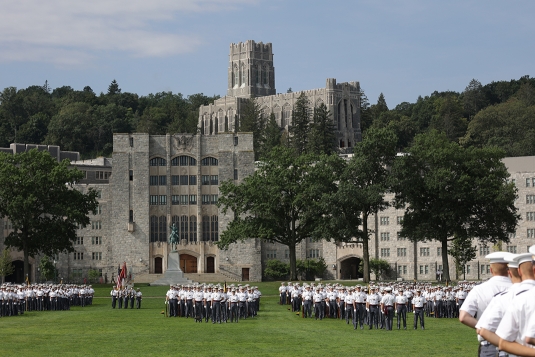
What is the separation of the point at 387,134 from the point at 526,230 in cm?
4151

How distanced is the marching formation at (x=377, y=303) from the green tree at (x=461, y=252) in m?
48.2

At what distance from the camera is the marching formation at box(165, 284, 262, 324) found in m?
47.5

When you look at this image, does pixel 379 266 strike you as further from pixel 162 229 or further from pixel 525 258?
pixel 525 258

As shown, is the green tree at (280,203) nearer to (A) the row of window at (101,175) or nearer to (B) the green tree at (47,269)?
(B) the green tree at (47,269)

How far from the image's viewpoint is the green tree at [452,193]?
3145 inches

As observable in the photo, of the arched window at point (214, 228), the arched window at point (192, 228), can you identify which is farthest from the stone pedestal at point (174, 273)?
the arched window at point (214, 228)

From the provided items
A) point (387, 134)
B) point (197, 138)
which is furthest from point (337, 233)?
point (197, 138)

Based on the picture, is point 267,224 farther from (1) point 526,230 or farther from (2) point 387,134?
(1) point 526,230

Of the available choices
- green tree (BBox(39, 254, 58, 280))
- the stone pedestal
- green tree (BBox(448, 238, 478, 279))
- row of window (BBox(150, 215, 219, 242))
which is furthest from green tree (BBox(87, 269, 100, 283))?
green tree (BBox(448, 238, 478, 279))

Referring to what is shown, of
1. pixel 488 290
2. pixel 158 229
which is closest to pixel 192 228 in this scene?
pixel 158 229

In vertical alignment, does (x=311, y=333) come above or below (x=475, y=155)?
below

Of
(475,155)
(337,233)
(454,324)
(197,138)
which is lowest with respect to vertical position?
(454,324)

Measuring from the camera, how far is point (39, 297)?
60625 millimetres

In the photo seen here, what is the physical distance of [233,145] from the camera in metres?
124
